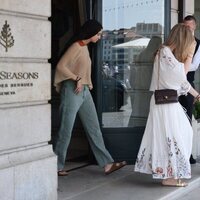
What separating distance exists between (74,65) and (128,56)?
4.36 feet

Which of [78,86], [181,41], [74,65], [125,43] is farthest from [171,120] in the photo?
[125,43]

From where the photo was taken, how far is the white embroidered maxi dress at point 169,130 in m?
6.20

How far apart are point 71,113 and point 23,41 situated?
1.59 metres

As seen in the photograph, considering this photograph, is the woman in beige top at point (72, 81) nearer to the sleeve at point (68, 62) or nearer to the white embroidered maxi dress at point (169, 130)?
the sleeve at point (68, 62)

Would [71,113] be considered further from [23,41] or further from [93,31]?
[23,41]

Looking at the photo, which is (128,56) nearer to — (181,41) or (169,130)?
(181,41)

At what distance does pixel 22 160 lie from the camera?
5117 mm

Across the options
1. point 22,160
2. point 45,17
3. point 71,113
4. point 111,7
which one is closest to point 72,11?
point 111,7

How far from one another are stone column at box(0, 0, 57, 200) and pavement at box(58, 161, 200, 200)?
2.02 feet

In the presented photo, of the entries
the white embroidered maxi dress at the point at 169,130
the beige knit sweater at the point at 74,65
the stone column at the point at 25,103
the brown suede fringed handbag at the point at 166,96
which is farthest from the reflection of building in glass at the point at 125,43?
the stone column at the point at 25,103

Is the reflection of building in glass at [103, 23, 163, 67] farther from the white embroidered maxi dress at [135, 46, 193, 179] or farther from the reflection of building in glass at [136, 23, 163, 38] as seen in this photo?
the white embroidered maxi dress at [135, 46, 193, 179]

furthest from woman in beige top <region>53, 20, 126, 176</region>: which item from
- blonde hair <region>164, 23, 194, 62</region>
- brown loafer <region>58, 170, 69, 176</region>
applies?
blonde hair <region>164, 23, 194, 62</region>

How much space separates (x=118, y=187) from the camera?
634 centimetres

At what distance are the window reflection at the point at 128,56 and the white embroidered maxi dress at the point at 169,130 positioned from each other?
116 cm
